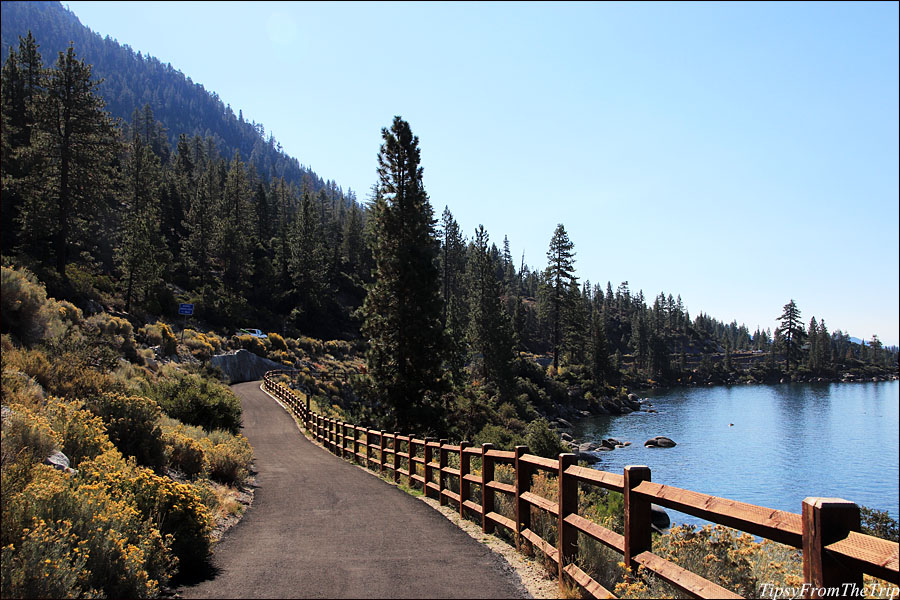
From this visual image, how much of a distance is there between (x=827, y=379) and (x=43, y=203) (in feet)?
467

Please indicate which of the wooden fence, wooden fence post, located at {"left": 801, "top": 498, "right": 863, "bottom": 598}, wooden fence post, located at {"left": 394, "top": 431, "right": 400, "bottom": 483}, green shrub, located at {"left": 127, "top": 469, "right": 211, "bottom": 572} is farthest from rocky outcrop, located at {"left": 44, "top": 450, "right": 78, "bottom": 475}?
wooden fence post, located at {"left": 801, "top": 498, "right": 863, "bottom": 598}

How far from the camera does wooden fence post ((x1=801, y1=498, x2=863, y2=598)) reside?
2.85 metres

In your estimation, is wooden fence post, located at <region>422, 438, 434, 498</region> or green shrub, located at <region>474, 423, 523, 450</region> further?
green shrub, located at <region>474, 423, 523, 450</region>

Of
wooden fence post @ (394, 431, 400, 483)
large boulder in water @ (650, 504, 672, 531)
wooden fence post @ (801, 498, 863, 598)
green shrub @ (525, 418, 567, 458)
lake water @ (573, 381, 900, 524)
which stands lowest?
lake water @ (573, 381, 900, 524)

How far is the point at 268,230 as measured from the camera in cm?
9975

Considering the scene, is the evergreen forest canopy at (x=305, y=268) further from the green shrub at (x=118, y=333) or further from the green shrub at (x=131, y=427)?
the green shrub at (x=131, y=427)

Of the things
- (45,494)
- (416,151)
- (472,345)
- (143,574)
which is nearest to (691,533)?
(143,574)

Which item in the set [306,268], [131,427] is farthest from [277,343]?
[131,427]

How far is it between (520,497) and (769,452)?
1261 inches

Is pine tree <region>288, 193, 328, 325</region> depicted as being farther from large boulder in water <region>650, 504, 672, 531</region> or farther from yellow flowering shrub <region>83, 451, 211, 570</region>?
yellow flowering shrub <region>83, 451, 211, 570</region>

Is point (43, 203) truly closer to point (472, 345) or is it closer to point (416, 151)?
point (416, 151)

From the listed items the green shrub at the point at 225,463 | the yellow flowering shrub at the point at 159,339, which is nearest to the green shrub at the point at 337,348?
the yellow flowering shrub at the point at 159,339

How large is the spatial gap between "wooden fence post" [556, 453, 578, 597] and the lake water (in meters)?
15.5

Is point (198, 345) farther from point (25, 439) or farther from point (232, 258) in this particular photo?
point (25, 439)
